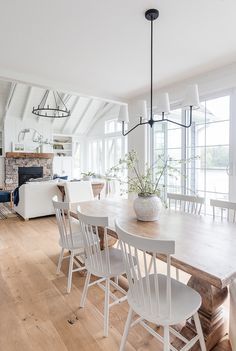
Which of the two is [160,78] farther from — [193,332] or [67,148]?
[67,148]

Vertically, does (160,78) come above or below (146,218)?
above

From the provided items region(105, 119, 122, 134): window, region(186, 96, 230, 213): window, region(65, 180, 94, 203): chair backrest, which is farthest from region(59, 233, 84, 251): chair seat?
region(105, 119, 122, 134): window

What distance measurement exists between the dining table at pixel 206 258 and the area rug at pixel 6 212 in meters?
3.93

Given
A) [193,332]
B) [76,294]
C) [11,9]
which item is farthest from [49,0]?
[193,332]

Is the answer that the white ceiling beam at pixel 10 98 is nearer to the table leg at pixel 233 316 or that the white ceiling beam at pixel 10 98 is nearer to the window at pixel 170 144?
the window at pixel 170 144

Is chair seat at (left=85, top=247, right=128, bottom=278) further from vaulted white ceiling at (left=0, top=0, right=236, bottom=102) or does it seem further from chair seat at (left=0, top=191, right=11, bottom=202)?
chair seat at (left=0, top=191, right=11, bottom=202)

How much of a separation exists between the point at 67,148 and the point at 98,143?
1.67m

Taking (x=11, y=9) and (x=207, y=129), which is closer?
(x=11, y=9)

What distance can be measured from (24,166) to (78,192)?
5.88m

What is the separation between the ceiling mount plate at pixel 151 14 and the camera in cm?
211

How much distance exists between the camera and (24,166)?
9.08 metres

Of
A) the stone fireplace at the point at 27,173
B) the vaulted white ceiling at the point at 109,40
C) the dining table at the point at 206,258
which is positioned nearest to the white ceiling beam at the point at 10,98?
the stone fireplace at the point at 27,173

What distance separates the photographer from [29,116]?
8969 millimetres

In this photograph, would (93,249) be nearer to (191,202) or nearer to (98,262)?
(98,262)
